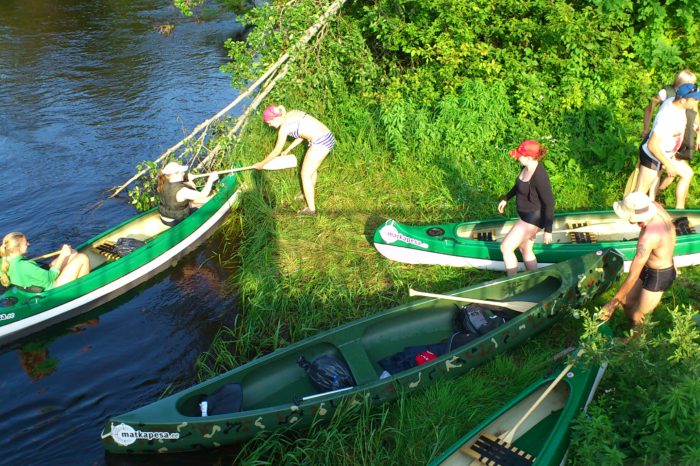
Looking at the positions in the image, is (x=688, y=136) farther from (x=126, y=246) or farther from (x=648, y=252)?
(x=126, y=246)

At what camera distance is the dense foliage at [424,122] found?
7770 mm

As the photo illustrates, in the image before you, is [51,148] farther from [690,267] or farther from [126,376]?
[690,267]

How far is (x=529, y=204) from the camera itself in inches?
263

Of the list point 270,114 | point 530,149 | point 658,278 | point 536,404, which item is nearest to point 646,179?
point 530,149

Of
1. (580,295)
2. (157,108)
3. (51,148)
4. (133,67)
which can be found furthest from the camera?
(133,67)

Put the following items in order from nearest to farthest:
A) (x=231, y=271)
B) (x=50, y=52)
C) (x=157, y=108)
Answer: (x=231, y=271), (x=157, y=108), (x=50, y=52)

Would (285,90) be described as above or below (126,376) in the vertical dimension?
above

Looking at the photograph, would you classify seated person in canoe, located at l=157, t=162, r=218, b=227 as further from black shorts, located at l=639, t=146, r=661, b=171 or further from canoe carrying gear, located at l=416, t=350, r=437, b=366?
black shorts, located at l=639, t=146, r=661, b=171

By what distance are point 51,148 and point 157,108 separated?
3.03 m

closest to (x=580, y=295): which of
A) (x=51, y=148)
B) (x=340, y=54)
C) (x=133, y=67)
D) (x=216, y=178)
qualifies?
(x=216, y=178)

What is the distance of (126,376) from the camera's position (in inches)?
279

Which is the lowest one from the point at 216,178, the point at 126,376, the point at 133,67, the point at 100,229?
the point at 126,376

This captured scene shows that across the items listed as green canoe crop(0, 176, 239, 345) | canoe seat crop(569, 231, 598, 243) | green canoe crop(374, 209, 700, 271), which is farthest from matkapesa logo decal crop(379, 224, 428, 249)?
green canoe crop(0, 176, 239, 345)

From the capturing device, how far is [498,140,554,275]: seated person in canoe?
6426 millimetres
